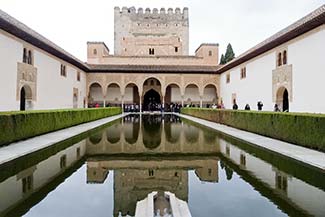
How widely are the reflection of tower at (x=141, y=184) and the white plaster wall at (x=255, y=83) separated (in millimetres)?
13521

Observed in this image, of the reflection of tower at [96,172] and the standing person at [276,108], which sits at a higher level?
the standing person at [276,108]

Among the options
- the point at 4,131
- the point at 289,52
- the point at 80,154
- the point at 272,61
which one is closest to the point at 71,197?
the point at 80,154

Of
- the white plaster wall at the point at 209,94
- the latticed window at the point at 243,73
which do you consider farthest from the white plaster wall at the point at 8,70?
the white plaster wall at the point at 209,94

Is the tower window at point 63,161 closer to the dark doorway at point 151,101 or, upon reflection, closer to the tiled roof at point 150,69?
the tiled roof at point 150,69

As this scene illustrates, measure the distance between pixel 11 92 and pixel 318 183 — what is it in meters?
12.9

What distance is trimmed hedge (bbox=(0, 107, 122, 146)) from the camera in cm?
804

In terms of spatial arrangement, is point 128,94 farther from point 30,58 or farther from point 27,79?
point 27,79

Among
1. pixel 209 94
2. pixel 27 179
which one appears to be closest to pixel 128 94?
pixel 209 94

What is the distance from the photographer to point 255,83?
20359mm

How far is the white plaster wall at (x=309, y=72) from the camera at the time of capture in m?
12.4

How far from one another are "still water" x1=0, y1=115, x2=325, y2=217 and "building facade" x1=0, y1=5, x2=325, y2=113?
753cm

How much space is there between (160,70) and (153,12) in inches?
631

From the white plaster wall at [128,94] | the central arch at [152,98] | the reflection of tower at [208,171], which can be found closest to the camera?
the reflection of tower at [208,171]

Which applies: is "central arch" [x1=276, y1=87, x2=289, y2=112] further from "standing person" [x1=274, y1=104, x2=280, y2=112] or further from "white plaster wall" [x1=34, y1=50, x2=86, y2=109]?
"white plaster wall" [x1=34, y1=50, x2=86, y2=109]
